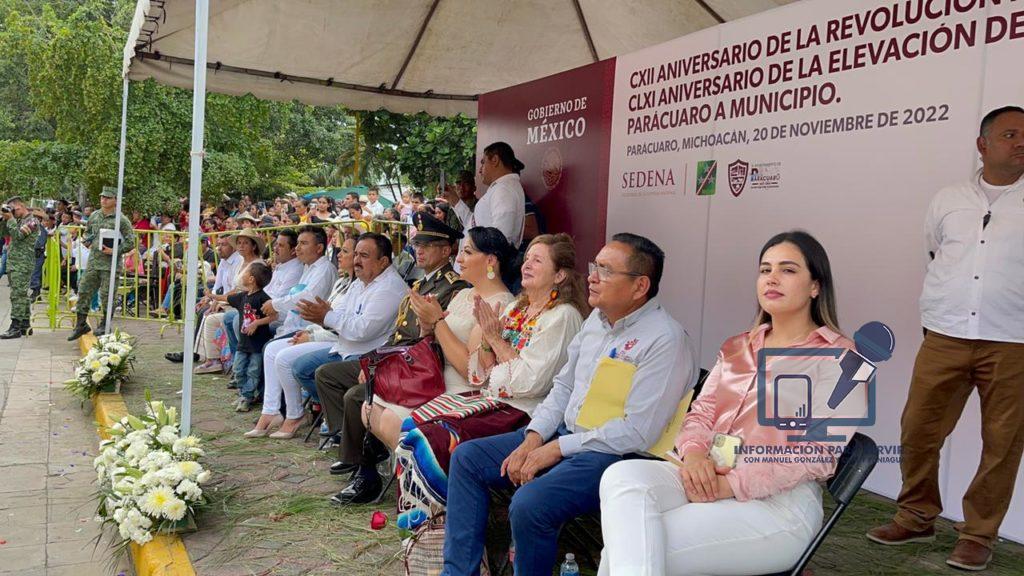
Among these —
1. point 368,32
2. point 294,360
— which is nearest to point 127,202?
point 368,32

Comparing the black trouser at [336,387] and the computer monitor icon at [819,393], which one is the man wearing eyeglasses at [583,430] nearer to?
the computer monitor icon at [819,393]

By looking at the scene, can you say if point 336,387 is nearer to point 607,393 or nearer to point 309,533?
point 309,533

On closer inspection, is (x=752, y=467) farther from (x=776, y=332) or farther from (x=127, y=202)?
(x=127, y=202)

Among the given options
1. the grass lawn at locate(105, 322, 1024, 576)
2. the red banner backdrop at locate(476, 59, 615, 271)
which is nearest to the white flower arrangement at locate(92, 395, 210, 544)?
the grass lawn at locate(105, 322, 1024, 576)

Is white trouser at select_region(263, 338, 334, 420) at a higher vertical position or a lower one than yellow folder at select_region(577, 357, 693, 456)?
lower

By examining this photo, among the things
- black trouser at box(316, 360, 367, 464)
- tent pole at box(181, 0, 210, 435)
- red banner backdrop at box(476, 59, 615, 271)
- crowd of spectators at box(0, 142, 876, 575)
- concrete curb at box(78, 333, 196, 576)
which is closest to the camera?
crowd of spectators at box(0, 142, 876, 575)

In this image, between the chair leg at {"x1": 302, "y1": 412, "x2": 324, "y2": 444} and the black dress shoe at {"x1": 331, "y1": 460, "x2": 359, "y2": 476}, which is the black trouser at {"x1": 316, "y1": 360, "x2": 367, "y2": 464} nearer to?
the black dress shoe at {"x1": 331, "y1": 460, "x2": 359, "y2": 476}

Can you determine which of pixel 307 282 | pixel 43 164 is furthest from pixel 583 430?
→ pixel 43 164

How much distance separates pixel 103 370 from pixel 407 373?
4140 millimetres

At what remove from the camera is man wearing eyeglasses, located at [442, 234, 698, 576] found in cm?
276

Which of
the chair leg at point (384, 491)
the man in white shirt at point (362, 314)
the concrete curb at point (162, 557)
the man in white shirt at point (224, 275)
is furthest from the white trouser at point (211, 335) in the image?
the chair leg at point (384, 491)

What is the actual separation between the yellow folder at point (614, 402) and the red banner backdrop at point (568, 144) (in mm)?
3258

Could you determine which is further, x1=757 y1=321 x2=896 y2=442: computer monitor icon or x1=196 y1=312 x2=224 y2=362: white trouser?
x1=196 y1=312 x2=224 y2=362: white trouser

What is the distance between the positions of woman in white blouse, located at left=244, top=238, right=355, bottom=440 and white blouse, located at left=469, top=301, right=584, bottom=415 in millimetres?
2278
